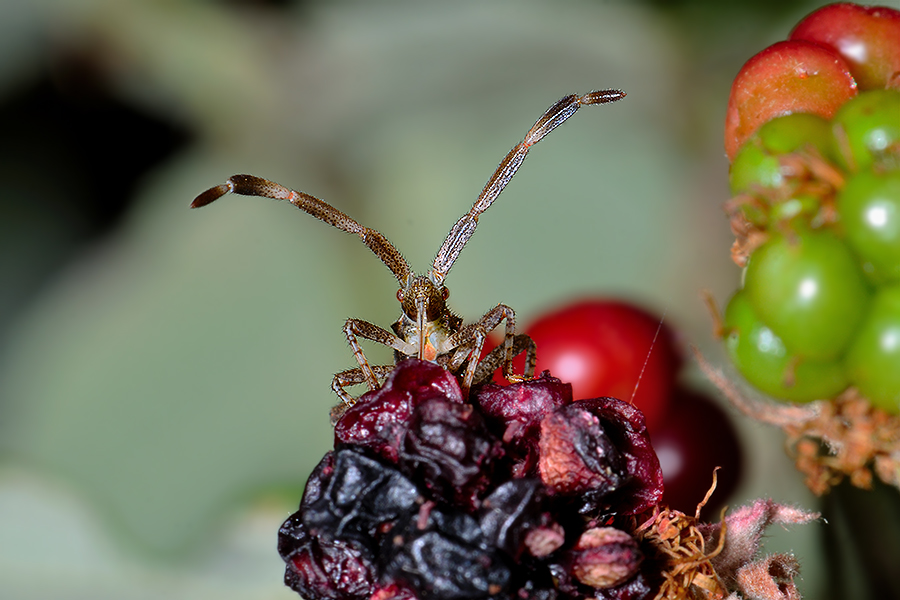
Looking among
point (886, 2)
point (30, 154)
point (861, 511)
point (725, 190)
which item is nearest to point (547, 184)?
point (725, 190)

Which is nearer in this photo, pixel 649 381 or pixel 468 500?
pixel 468 500

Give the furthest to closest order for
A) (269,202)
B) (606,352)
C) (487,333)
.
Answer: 1. (269,202)
2. (606,352)
3. (487,333)

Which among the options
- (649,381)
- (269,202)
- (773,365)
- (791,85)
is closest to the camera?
(773,365)

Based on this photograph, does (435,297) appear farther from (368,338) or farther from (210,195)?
(210,195)

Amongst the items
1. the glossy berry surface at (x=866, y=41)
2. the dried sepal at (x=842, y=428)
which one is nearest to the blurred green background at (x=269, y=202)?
the glossy berry surface at (x=866, y=41)

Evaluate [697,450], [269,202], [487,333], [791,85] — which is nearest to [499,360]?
[487,333]

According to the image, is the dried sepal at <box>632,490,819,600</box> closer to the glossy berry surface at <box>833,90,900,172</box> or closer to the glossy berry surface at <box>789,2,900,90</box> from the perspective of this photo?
the glossy berry surface at <box>833,90,900,172</box>
